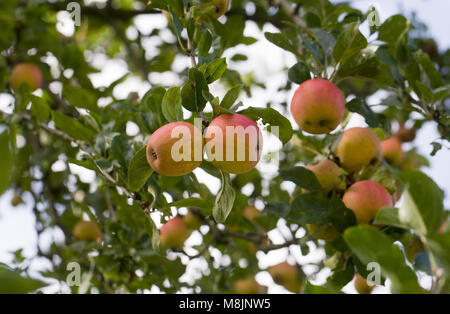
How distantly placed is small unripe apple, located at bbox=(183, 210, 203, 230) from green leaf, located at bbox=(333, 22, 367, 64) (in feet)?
3.55

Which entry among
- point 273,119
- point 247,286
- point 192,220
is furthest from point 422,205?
point 247,286

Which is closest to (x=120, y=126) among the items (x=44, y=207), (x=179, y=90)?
(x=179, y=90)

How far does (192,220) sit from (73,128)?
773 millimetres

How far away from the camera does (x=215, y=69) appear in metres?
1.17

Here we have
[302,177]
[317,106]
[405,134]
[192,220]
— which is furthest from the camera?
[405,134]

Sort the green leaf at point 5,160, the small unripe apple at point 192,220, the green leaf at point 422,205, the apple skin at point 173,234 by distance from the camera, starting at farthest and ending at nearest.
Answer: the small unripe apple at point 192,220
the apple skin at point 173,234
the green leaf at point 422,205
the green leaf at point 5,160

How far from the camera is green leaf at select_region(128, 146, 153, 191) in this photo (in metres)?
1.21

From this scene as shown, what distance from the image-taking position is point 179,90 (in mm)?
1192

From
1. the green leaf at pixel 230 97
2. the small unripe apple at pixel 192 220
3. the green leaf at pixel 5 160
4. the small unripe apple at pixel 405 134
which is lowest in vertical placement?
the small unripe apple at pixel 192 220

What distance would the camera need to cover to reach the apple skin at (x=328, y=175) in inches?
58.7

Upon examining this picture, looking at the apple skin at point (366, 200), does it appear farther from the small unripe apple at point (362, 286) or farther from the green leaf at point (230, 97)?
the green leaf at point (230, 97)

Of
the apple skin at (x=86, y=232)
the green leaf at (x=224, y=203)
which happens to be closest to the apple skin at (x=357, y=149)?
the green leaf at (x=224, y=203)

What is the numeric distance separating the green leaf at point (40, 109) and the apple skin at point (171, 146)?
0.92 m

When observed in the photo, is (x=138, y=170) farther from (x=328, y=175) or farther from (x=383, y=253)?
(x=383, y=253)
